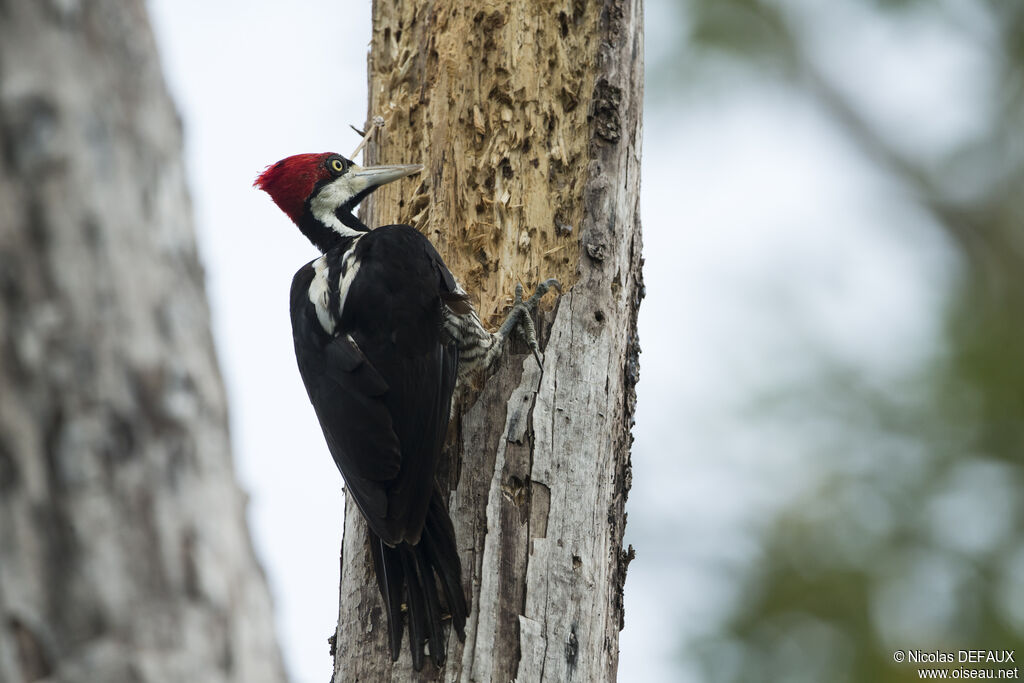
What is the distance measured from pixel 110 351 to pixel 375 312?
1.87 metres

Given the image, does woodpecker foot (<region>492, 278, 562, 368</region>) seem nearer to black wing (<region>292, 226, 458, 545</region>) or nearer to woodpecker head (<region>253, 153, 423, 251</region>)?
black wing (<region>292, 226, 458, 545</region>)

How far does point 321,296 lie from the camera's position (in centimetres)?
305

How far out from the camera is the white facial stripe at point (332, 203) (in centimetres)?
363

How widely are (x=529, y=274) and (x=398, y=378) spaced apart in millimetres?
494

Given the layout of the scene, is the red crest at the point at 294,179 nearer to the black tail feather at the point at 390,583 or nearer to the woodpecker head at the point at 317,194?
the woodpecker head at the point at 317,194

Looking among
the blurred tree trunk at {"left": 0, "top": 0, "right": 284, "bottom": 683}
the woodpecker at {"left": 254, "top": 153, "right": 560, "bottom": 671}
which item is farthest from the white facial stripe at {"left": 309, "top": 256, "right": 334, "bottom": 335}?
the blurred tree trunk at {"left": 0, "top": 0, "right": 284, "bottom": 683}

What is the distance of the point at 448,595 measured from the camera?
2410 millimetres

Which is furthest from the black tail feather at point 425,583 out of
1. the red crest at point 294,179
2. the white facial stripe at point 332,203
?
the red crest at point 294,179

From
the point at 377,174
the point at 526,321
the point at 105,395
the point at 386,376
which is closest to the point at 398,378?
the point at 386,376

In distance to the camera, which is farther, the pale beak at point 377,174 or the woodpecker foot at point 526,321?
the pale beak at point 377,174

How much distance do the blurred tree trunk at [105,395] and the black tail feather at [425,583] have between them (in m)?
1.30

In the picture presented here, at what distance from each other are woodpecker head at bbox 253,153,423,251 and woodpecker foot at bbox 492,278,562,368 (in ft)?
3.33

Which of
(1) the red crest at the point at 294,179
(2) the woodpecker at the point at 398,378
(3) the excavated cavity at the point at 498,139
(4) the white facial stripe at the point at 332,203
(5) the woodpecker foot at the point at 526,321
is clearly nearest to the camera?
(2) the woodpecker at the point at 398,378

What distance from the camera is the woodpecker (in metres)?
2.49
